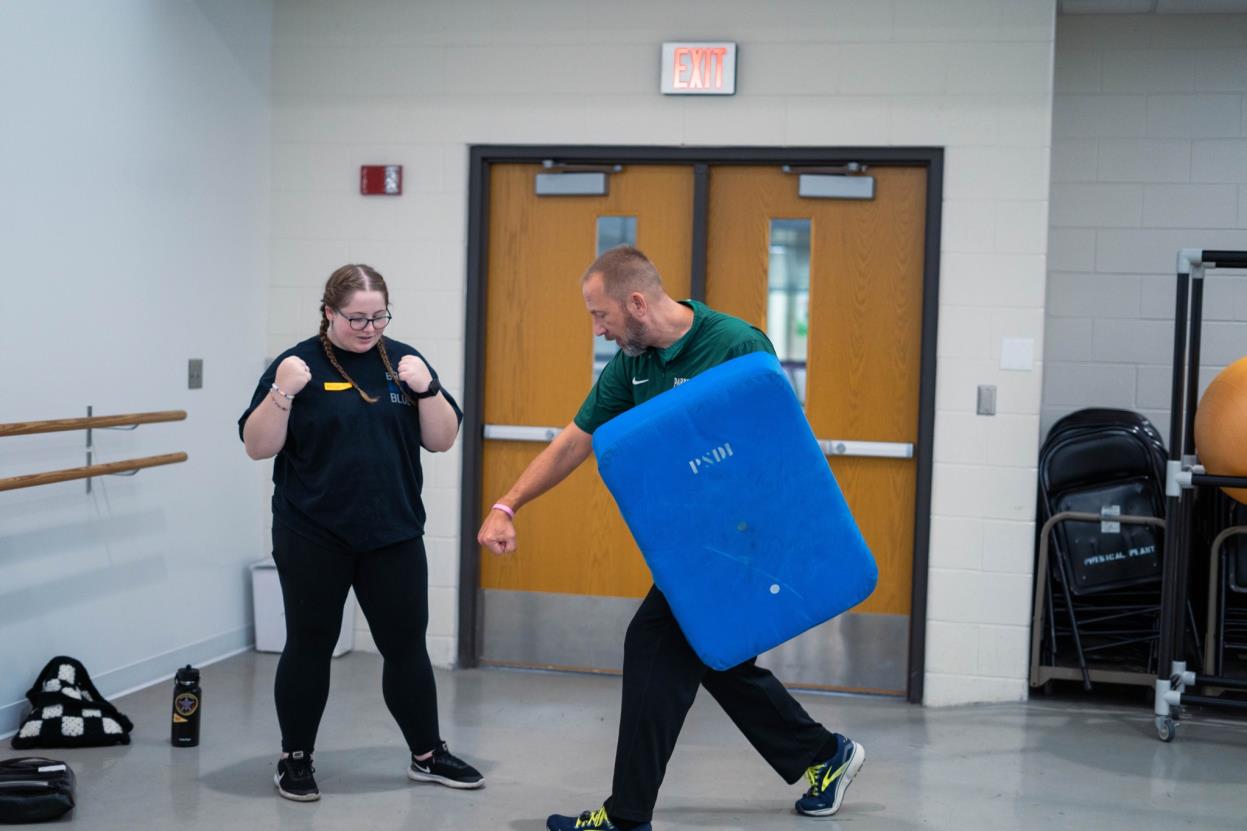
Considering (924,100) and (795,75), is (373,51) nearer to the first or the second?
(795,75)

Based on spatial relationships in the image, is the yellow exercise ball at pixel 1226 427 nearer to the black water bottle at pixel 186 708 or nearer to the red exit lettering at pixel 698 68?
the red exit lettering at pixel 698 68

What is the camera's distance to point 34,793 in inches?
127

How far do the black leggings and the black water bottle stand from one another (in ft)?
1.62

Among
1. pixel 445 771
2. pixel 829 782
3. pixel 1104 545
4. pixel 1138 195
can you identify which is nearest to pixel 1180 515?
pixel 1104 545

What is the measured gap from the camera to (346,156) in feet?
16.9

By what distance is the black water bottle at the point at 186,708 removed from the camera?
3824 mm

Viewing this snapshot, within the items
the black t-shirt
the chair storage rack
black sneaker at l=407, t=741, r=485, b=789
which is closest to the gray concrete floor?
black sneaker at l=407, t=741, r=485, b=789

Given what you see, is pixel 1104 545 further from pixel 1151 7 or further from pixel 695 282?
pixel 1151 7

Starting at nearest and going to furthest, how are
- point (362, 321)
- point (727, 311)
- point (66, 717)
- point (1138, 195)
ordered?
point (362, 321)
point (66, 717)
point (727, 311)
point (1138, 195)

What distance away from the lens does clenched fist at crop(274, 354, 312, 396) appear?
3.23 meters

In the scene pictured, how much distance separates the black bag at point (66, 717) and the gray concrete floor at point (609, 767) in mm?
43

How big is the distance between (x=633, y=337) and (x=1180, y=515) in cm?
225

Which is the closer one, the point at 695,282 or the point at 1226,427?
the point at 1226,427

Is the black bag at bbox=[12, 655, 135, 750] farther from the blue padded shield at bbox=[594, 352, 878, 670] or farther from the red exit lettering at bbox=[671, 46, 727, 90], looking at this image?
the red exit lettering at bbox=[671, 46, 727, 90]
